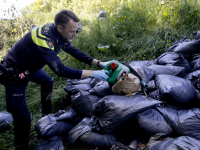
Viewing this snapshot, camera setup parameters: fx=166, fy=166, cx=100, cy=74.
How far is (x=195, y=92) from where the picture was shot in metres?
1.82

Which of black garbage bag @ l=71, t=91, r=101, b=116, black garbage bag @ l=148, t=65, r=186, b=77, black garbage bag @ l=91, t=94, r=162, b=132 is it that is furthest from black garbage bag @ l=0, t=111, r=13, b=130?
black garbage bag @ l=148, t=65, r=186, b=77

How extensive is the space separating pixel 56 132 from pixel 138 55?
206cm

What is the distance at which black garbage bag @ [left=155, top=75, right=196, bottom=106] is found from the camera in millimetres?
1697

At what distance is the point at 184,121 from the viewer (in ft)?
4.81

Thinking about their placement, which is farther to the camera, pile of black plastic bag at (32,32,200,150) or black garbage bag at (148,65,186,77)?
black garbage bag at (148,65,186,77)

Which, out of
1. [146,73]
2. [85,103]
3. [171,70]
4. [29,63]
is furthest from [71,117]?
[171,70]

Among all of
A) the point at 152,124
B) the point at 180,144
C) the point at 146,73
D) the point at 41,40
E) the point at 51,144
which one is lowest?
the point at 51,144

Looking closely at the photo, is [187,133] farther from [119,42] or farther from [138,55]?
[119,42]

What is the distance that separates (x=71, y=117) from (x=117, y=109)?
0.68m

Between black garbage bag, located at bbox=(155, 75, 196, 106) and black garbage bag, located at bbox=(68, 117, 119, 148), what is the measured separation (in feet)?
2.25

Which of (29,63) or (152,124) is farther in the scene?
(29,63)

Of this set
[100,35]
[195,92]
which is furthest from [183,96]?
[100,35]

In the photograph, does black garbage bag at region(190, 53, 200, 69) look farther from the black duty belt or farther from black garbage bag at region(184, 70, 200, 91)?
the black duty belt

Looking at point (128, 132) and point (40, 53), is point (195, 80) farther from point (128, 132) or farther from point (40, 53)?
point (40, 53)
